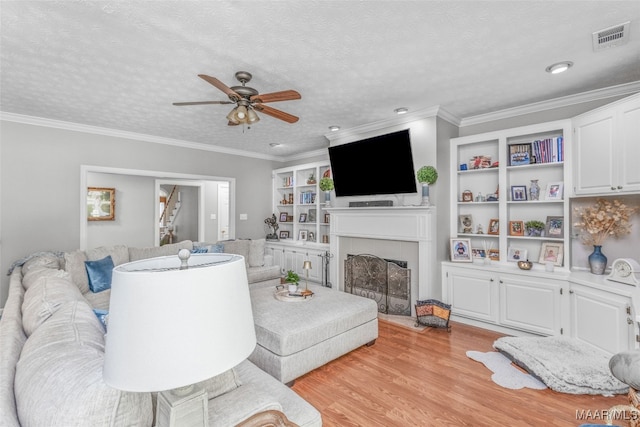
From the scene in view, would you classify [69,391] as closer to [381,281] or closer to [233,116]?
[233,116]

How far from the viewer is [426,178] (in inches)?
138

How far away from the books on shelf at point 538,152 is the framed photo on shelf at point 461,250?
1077mm

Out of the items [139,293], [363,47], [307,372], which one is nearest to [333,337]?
[307,372]

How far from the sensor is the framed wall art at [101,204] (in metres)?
5.53

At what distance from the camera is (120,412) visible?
2.68 feet

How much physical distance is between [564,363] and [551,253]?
1.26m

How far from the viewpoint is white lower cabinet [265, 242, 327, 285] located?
205 inches

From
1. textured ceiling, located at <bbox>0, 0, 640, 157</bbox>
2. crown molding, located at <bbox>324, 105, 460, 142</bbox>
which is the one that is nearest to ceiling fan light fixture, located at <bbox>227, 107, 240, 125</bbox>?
textured ceiling, located at <bbox>0, 0, 640, 157</bbox>

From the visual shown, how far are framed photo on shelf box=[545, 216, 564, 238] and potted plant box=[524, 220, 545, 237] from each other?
54 millimetres

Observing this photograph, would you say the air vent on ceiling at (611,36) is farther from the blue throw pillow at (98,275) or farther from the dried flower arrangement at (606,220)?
the blue throw pillow at (98,275)

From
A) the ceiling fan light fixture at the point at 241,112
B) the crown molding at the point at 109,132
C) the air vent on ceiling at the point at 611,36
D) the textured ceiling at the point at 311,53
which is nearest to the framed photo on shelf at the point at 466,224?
the textured ceiling at the point at 311,53

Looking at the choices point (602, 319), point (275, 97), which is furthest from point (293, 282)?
point (602, 319)

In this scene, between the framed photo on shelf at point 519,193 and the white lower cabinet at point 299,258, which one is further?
the white lower cabinet at point 299,258

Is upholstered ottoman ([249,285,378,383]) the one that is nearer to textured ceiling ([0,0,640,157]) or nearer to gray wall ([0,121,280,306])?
textured ceiling ([0,0,640,157])
